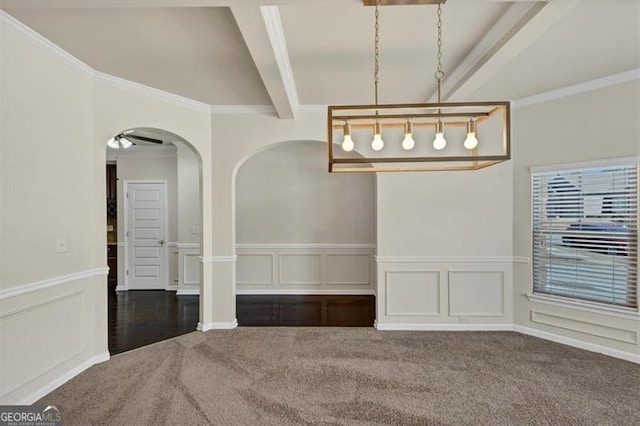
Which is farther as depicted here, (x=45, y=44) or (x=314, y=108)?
(x=314, y=108)

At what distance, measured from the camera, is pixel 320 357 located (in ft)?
10.5

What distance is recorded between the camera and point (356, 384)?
270cm

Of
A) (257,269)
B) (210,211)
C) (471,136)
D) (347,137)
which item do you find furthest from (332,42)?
(257,269)

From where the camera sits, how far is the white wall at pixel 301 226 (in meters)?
5.78

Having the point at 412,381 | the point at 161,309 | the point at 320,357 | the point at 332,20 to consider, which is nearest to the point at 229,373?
the point at 320,357

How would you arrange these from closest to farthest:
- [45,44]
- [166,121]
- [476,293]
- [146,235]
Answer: [45,44]
[166,121]
[476,293]
[146,235]

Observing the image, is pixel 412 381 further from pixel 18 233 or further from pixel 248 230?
pixel 248 230

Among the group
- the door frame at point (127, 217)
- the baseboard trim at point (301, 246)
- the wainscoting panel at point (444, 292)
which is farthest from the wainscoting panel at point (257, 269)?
the wainscoting panel at point (444, 292)

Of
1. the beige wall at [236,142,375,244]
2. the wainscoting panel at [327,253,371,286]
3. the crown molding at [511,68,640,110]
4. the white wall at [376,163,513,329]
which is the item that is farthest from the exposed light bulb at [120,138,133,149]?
the crown molding at [511,68,640,110]

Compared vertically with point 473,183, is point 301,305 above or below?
below

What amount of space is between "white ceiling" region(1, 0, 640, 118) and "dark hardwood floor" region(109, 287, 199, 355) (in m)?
2.94

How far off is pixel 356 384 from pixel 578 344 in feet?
8.54

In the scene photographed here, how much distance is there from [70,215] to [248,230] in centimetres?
325

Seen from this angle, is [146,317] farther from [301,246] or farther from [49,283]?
[301,246]
